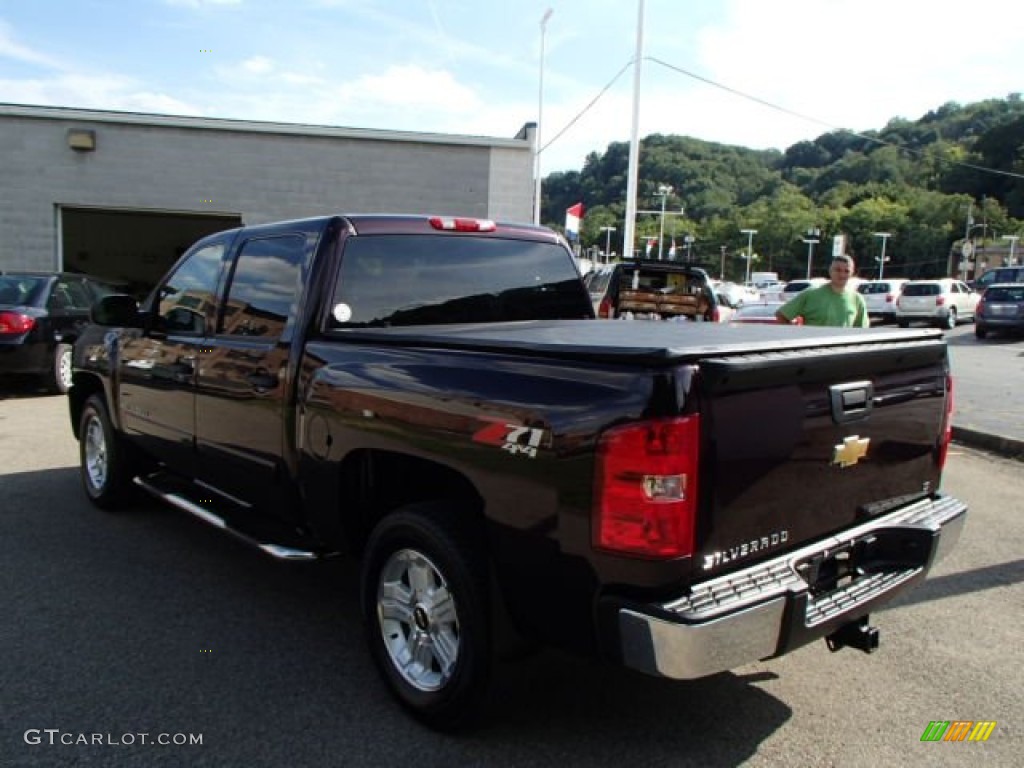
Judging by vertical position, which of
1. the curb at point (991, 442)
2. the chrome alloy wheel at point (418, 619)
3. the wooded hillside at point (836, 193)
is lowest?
the curb at point (991, 442)

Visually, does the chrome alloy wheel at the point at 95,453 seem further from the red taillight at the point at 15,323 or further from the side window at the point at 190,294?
the red taillight at the point at 15,323

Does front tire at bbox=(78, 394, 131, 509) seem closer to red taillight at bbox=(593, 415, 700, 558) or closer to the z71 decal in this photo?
the z71 decal

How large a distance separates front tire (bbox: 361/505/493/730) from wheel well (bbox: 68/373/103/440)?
3574mm

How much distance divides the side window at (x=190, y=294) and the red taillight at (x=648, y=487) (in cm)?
289

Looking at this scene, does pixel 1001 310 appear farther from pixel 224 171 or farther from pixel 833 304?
pixel 224 171

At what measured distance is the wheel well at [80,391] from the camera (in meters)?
5.81

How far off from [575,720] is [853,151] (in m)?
158

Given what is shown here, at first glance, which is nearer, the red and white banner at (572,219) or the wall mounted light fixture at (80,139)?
the wall mounted light fixture at (80,139)

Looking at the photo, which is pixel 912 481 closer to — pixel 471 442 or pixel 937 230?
pixel 471 442

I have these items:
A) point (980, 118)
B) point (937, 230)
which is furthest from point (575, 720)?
point (980, 118)

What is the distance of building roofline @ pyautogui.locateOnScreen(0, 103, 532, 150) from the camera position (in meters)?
17.2

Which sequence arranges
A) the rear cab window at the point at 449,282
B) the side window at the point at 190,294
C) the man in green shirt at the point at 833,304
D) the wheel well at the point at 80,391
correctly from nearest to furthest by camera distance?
the rear cab window at the point at 449,282 < the side window at the point at 190,294 < the wheel well at the point at 80,391 < the man in green shirt at the point at 833,304

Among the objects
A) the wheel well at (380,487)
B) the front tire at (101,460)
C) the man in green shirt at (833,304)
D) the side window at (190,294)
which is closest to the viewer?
the wheel well at (380,487)

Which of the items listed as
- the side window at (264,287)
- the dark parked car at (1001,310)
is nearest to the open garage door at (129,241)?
the side window at (264,287)
